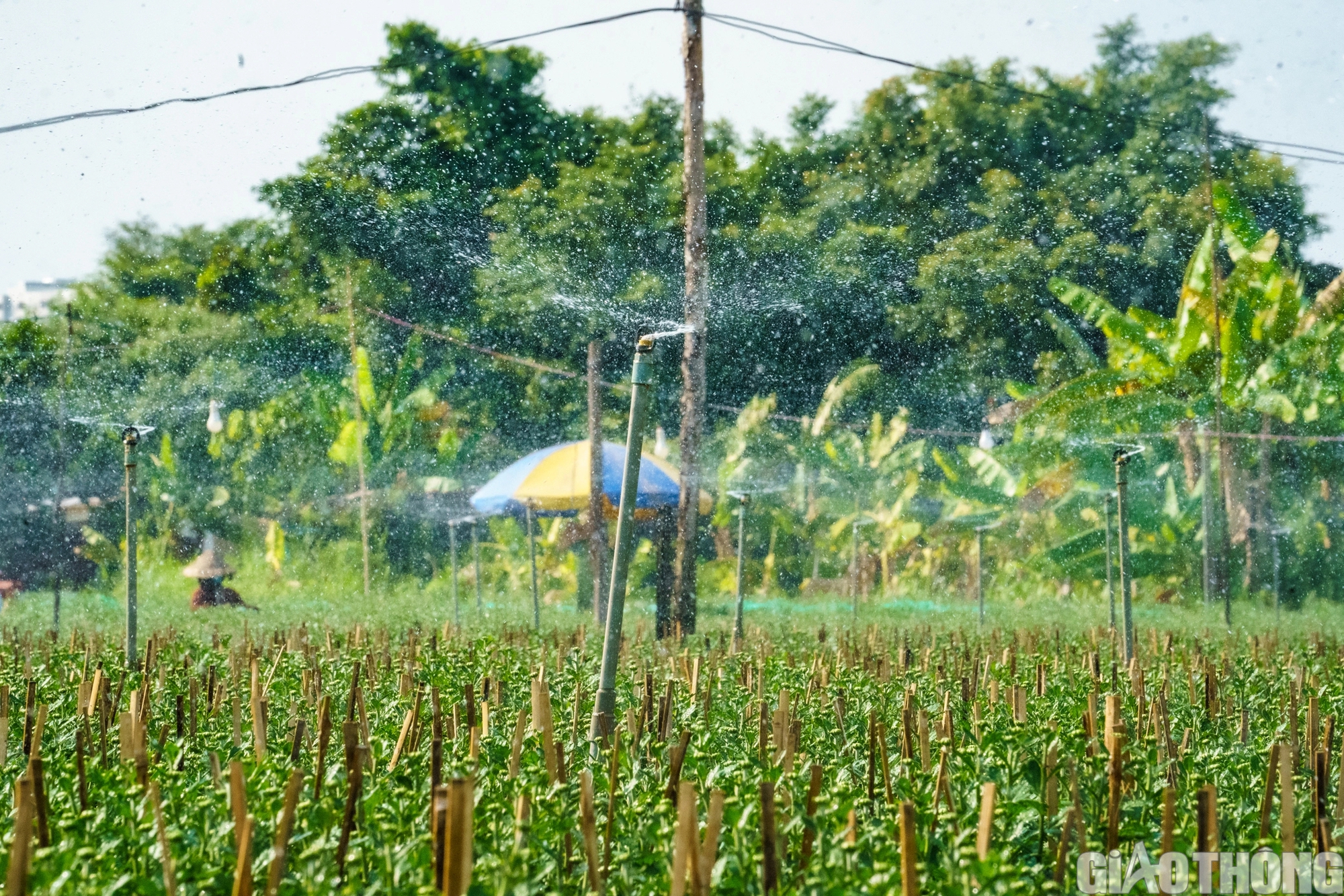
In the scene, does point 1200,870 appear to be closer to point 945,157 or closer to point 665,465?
point 665,465

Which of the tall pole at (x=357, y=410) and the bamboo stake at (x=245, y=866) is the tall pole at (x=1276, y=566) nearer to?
the tall pole at (x=357, y=410)

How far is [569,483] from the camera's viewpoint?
12.4 m

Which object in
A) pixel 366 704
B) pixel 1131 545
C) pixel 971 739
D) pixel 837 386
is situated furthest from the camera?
pixel 837 386

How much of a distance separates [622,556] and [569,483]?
8.53m

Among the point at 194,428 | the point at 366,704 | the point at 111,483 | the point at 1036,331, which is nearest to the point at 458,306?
the point at 194,428

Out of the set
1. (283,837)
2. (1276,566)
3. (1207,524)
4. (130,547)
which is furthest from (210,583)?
(283,837)

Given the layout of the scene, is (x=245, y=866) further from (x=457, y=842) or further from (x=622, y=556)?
(x=622, y=556)

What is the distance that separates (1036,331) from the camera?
16406mm

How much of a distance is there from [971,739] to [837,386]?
39.2 ft

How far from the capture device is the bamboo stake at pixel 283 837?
226 centimetres

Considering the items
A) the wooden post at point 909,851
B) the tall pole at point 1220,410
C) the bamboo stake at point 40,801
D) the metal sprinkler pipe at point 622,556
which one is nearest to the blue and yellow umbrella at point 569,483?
the tall pole at point 1220,410

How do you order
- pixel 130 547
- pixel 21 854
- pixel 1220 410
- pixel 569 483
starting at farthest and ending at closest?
pixel 569 483 → pixel 1220 410 → pixel 130 547 → pixel 21 854

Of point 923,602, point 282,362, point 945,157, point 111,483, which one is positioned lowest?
point 923,602

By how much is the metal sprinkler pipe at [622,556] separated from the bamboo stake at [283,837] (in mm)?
1449
